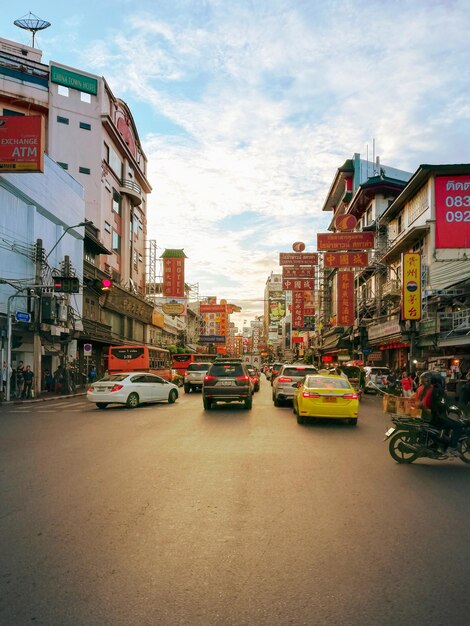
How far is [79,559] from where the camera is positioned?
5.06 meters

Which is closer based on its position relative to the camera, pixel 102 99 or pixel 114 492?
pixel 114 492

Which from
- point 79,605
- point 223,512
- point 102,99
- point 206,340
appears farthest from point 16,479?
point 206,340

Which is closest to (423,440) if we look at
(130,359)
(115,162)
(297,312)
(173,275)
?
(130,359)

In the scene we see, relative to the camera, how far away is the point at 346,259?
43.0 metres

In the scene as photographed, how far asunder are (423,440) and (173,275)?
57.9 metres

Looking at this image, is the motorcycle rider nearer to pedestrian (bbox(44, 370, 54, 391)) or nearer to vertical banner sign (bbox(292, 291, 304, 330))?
pedestrian (bbox(44, 370, 54, 391))

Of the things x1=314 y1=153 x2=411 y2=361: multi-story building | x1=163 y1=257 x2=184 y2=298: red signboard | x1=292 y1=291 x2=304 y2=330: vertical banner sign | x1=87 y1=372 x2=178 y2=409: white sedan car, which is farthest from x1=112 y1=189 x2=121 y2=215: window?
x1=87 y1=372 x2=178 y2=409: white sedan car

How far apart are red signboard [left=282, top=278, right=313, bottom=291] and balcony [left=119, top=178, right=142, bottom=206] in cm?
1957

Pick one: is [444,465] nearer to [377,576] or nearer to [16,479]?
[377,576]

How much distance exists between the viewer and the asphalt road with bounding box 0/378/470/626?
13.5 feet

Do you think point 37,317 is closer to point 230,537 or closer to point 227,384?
point 227,384

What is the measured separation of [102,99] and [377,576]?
54.0 meters

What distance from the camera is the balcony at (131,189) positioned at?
2362 inches

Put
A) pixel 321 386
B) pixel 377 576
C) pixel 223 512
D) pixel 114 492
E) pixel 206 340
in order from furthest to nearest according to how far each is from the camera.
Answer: pixel 206 340 < pixel 321 386 < pixel 114 492 < pixel 223 512 < pixel 377 576
